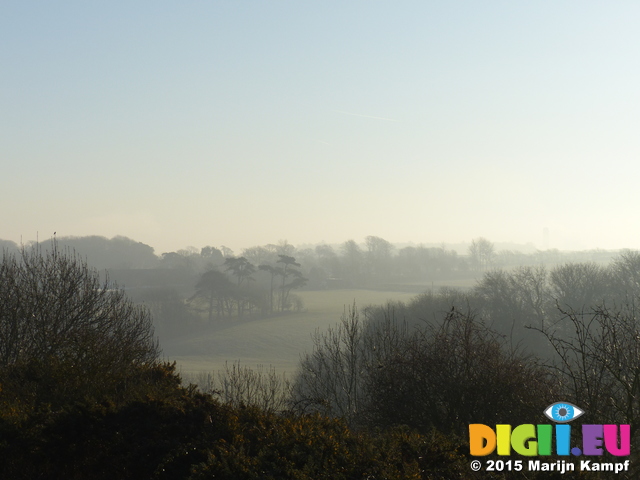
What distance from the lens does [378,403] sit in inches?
485

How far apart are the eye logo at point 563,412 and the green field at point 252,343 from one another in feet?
137

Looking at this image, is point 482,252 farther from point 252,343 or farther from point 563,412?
point 563,412

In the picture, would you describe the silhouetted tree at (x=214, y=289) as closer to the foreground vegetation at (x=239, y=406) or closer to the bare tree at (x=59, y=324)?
the bare tree at (x=59, y=324)

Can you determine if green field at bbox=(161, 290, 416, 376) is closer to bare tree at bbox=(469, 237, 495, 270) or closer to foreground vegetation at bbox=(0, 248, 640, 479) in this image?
foreground vegetation at bbox=(0, 248, 640, 479)

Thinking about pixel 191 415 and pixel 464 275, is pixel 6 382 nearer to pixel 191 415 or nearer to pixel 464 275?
pixel 191 415

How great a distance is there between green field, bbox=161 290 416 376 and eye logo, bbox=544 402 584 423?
41.6 meters

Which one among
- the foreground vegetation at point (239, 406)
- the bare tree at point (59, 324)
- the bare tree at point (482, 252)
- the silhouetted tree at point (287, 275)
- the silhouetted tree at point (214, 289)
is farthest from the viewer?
the bare tree at point (482, 252)

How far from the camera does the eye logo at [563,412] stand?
7725mm

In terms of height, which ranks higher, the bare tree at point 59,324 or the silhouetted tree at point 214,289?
the bare tree at point 59,324

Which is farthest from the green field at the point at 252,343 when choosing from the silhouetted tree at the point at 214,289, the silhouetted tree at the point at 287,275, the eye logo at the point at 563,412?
the eye logo at the point at 563,412

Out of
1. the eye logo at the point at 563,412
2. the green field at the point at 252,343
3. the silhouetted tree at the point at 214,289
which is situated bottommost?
the green field at the point at 252,343

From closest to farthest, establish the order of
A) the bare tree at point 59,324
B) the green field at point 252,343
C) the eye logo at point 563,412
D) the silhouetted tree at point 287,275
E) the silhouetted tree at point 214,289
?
the eye logo at point 563,412
the bare tree at point 59,324
the green field at point 252,343
the silhouetted tree at point 214,289
the silhouetted tree at point 287,275

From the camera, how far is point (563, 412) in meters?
7.95

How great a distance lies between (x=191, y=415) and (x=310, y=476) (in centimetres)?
268
